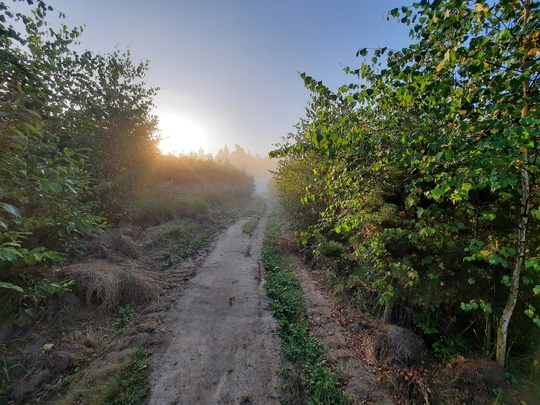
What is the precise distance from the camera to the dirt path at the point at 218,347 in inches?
116

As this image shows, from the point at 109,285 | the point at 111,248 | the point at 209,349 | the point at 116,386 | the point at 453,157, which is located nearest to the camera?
the point at 453,157

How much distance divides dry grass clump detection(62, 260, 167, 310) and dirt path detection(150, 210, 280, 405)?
2.46 ft

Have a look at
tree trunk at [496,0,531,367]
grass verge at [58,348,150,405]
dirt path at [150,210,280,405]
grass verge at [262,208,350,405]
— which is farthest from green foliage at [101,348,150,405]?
tree trunk at [496,0,531,367]

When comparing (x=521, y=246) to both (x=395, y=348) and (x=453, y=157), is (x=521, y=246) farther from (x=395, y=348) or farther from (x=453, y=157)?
(x=395, y=348)

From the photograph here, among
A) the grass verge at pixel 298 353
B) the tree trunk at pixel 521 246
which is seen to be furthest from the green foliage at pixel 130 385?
the tree trunk at pixel 521 246

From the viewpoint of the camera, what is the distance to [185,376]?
3143mm

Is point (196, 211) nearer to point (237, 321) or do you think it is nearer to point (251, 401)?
point (237, 321)

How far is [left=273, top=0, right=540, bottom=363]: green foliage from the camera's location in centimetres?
213

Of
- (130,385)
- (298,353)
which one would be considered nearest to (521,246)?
(298,353)

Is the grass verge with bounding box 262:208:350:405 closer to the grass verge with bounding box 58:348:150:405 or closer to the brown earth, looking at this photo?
the brown earth

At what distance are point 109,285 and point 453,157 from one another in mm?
5583

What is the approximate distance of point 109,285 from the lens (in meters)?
4.46

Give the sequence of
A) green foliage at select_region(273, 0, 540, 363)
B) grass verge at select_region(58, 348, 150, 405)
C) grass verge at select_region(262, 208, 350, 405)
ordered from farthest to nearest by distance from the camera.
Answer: grass verge at select_region(262, 208, 350, 405) → grass verge at select_region(58, 348, 150, 405) → green foliage at select_region(273, 0, 540, 363)

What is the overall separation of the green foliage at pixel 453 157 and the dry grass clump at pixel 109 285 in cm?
403
